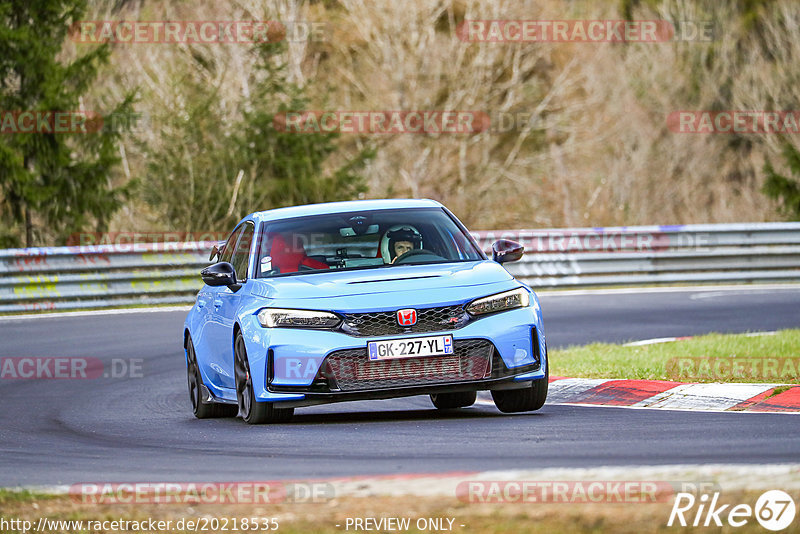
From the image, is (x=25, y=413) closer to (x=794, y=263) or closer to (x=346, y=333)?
(x=346, y=333)

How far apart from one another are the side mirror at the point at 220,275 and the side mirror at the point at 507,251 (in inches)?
76.3

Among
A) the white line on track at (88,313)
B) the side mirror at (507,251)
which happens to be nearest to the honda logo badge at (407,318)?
the side mirror at (507,251)

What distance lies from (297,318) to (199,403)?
230 centimetres

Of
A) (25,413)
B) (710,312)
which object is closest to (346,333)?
(25,413)

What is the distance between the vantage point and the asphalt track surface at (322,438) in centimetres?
752

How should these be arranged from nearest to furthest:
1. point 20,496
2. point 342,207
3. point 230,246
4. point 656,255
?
point 20,496, point 342,207, point 230,246, point 656,255

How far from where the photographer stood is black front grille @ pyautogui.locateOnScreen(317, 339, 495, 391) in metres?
9.44

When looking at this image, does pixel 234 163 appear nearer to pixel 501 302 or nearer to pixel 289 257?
pixel 289 257

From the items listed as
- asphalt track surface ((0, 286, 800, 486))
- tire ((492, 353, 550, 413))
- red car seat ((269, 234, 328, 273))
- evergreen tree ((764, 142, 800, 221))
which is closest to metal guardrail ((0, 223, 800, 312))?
evergreen tree ((764, 142, 800, 221))

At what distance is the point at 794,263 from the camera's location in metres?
25.3

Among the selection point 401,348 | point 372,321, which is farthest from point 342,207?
point 401,348

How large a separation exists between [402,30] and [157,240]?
58.6 ft

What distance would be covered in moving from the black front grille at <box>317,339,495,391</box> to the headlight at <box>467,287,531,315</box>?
0.24 metres

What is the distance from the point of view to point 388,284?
31.9 feet
